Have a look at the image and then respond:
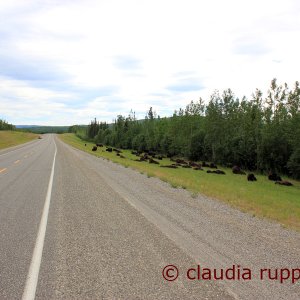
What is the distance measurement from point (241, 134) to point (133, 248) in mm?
42281

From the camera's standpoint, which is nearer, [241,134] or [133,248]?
[133,248]

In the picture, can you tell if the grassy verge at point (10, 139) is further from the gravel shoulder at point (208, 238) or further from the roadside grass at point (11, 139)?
the gravel shoulder at point (208, 238)

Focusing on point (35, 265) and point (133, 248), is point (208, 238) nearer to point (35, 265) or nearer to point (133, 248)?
point (133, 248)

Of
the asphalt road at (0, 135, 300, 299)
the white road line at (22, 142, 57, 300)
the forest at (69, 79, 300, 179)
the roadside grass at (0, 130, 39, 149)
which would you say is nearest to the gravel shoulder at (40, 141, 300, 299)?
the asphalt road at (0, 135, 300, 299)

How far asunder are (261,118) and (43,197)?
3634 centimetres

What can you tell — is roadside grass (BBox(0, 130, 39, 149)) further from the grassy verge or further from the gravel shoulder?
the gravel shoulder

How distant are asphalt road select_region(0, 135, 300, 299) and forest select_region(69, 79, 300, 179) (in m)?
28.4

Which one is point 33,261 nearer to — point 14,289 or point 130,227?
point 14,289

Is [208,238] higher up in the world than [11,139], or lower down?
higher up

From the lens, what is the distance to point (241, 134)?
1842 inches

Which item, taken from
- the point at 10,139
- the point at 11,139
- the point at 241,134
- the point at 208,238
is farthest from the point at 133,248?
the point at 11,139

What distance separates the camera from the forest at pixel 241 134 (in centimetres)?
3922

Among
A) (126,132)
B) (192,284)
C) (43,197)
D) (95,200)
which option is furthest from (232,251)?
(126,132)

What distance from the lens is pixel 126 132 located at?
370ft
